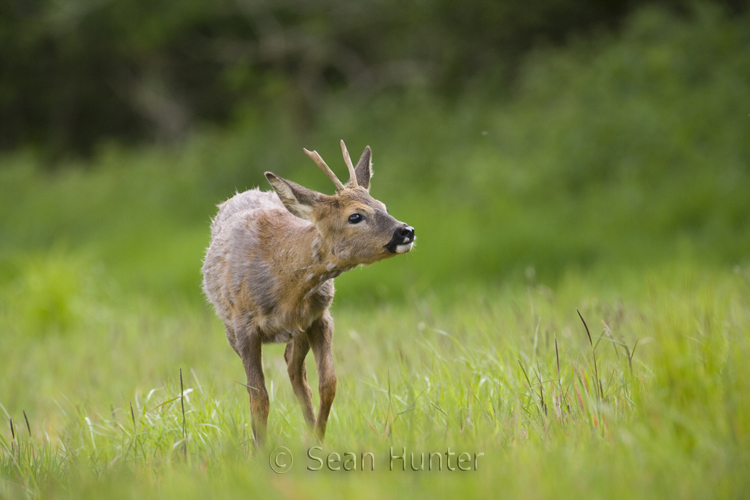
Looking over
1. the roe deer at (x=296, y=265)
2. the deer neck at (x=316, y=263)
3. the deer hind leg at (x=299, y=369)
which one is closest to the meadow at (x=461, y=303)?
the deer hind leg at (x=299, y=369)

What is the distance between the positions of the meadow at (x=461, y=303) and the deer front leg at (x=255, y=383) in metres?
0.11

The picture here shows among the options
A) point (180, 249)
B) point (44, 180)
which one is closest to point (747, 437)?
point (180, 249)

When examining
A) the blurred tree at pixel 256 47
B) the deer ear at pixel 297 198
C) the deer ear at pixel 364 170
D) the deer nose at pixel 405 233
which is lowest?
the deer nose at pixel 405 233

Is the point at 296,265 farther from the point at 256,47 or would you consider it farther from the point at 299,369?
the point at 256,47

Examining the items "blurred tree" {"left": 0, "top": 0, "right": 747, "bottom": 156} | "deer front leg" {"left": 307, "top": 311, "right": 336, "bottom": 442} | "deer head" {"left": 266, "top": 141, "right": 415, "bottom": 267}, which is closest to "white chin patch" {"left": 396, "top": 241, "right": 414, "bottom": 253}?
"deer head" {"left": 266, "top": 141, "right": 415, "bottom": 267}

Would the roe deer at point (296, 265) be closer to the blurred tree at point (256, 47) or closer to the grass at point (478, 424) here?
the grass at point (478, 424)

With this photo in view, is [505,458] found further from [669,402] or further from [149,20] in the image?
[149,20]

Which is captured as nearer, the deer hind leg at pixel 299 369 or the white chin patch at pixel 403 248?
the white chin patch at pixel 403 248

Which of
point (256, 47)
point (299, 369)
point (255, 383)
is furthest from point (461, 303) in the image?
point (256, 47)

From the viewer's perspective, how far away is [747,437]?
2.47 meters

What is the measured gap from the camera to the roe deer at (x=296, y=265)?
319 centimetres

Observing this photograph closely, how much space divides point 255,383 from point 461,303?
3.91 metres

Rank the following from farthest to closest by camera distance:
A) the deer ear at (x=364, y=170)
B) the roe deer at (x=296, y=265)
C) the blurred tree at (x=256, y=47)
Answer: the blurred tree at (x=256, y=47) → the deer ear at (x=364, y=170) → the roe deer at (x=296, y=265)

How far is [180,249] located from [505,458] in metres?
10.2
